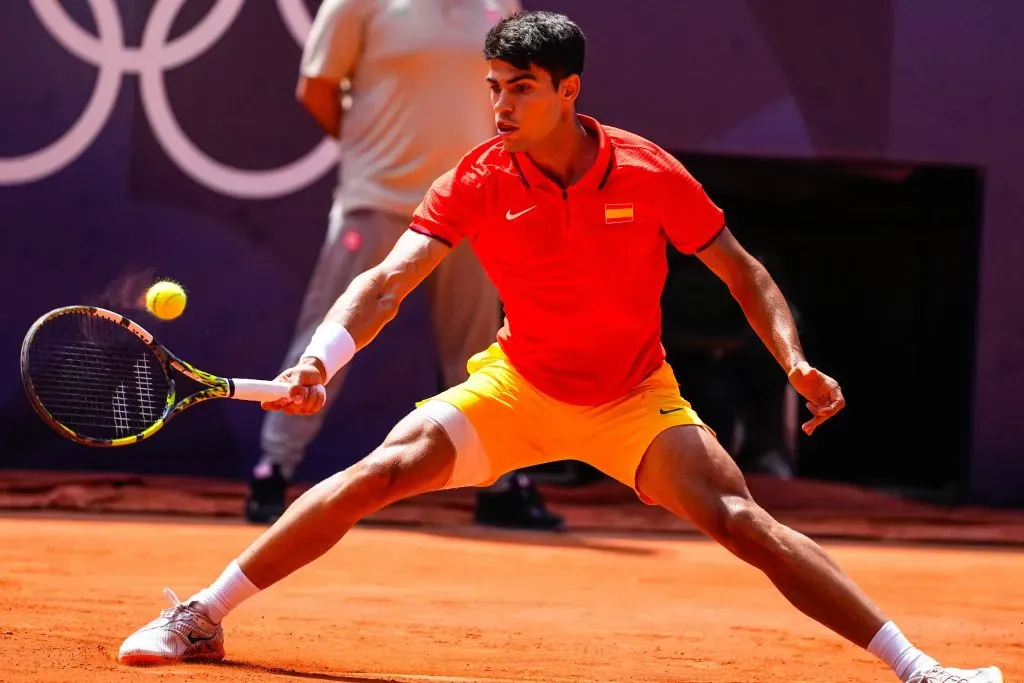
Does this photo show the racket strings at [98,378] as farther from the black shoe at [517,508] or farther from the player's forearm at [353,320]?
the black shoe at [517,508]

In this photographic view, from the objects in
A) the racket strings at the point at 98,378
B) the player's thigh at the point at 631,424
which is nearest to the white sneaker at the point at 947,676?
the player's thigh at the point at 631,424

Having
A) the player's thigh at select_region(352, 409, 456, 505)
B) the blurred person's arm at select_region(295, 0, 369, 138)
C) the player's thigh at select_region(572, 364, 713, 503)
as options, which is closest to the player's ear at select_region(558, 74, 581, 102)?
the player's thigh at select_region(572, 364, 713, 503)

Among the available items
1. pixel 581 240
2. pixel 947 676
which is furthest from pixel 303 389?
pixel 947 676

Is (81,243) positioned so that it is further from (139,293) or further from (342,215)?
(139,293)

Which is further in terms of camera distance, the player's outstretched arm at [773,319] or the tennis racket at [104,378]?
the tennis racket at [104,378]

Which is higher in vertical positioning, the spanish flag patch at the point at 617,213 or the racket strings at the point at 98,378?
the spanish flag patch at the point at 617,213

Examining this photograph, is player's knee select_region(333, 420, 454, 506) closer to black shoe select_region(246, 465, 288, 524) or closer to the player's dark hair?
the player's dark hair

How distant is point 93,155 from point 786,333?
15.5ft

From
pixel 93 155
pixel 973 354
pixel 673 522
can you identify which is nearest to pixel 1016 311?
pixel 973 354

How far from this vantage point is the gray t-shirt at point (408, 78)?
21.0ft

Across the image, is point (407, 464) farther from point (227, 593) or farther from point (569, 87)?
point (569, 87)

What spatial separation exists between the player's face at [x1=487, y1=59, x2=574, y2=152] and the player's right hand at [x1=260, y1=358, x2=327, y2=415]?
0.73m

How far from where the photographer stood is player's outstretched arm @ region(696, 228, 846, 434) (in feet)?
11.6

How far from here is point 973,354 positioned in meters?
8.11
